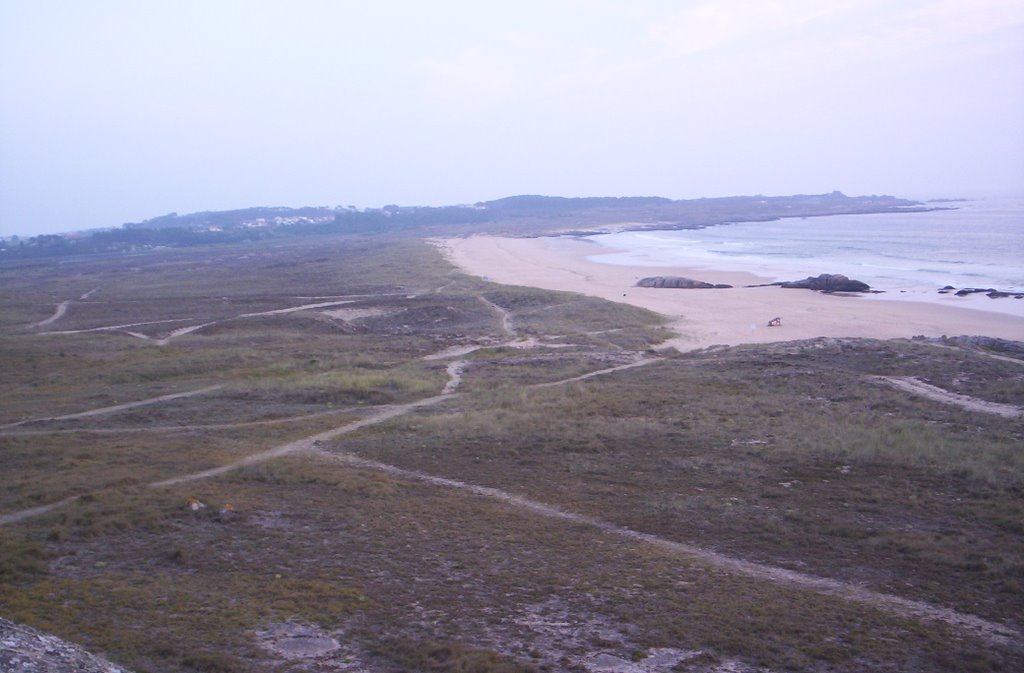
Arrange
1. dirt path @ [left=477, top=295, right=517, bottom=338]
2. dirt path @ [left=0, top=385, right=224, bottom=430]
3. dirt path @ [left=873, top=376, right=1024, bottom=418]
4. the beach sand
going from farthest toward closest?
dirt path @ [left=477, top=295, right=517, bottom=338] → the beach sand → dirt path @ [left=0, top=385, right=224, bottom=430] → dirt path @ [left=873, top=376, right=1024, bottom=418]

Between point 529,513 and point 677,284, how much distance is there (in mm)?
50852

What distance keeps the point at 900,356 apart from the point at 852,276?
1541 inches

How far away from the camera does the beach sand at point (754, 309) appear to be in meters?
40.8

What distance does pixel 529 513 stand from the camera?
14.3 metres

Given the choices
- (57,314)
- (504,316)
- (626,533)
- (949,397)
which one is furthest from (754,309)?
(57,314)

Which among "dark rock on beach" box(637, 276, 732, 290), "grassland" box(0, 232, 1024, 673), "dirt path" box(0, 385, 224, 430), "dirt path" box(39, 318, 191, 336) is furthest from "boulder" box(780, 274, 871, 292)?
"dirt path" box(0, 385, 224, 430)

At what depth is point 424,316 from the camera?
48156 millimetres

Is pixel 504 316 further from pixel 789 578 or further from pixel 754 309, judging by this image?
pixel 789 578

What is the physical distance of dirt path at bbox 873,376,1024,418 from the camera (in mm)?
21641

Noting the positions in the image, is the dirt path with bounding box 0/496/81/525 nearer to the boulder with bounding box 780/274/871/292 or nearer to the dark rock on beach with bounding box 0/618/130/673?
the dark rock on beach with bounding box 0/618/130/673

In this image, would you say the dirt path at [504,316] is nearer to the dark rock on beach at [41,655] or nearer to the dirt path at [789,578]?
the dirt path at [789,578]

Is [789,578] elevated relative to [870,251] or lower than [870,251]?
lower

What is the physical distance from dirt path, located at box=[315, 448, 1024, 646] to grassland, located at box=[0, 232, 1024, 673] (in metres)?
0.06

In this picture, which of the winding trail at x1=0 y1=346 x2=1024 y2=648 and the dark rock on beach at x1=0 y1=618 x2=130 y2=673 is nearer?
the dark rock on beach at x1=0 y1=618 x2=130 y2=673
